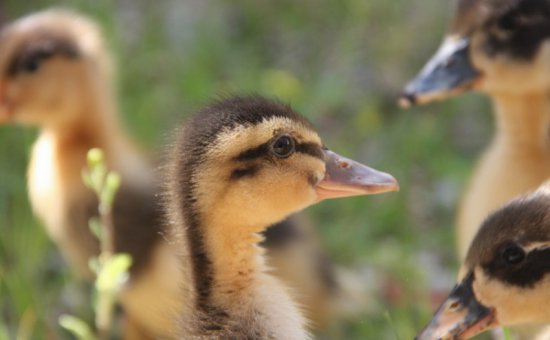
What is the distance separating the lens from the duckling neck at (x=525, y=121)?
335 cm

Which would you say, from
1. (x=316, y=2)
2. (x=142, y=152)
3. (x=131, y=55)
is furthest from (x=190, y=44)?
(x=142, y=152)

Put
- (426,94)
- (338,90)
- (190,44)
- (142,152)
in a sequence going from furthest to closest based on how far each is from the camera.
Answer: (190,44) < (338,90) < (142,152) < (426,94)

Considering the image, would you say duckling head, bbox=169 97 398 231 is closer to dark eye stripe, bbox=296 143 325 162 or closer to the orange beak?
dark eye stripe, bbox=296 143 325 162

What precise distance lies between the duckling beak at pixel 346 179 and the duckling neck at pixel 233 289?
26 centimetres

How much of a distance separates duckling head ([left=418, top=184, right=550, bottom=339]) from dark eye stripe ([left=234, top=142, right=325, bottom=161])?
1.42 ft

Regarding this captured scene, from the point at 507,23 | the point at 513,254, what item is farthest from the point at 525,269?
the point at 507,23

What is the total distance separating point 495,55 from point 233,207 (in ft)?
4.04

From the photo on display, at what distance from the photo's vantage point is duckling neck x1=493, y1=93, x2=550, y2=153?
335 cm

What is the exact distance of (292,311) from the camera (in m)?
2.51

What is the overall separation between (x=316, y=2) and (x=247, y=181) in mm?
3154

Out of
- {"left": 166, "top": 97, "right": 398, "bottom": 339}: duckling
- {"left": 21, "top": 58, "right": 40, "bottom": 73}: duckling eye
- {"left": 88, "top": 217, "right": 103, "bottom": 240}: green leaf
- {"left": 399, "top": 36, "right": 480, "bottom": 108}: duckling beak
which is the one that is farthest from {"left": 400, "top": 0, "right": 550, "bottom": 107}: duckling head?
{"left": 21, "top": 58, "right": 40, "bottom": 73}: duckling eye

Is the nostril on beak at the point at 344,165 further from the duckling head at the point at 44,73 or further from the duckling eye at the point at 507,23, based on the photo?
the duckling head at the point at 44,73

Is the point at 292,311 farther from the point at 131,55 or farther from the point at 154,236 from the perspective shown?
the point at 131,55

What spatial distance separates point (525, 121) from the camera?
3.36 meters
